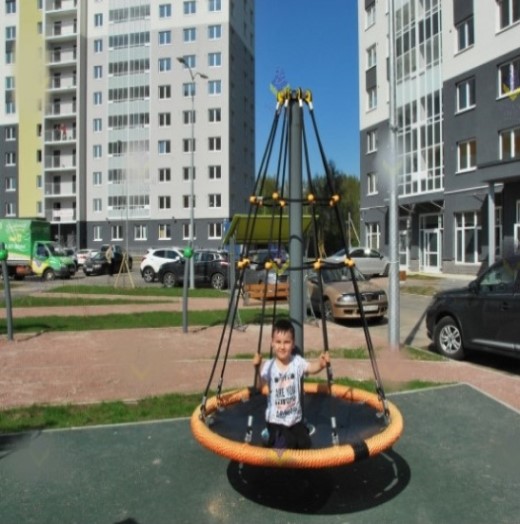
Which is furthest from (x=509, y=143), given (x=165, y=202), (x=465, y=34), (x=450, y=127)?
(x=165, y=202)

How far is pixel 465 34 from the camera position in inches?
1190

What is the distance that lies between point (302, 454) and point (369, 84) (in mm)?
39056

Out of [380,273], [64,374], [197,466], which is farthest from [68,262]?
[197,466]

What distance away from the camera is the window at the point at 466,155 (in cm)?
2983

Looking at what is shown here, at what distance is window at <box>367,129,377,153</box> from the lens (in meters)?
39.2

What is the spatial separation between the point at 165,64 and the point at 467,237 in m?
39.0

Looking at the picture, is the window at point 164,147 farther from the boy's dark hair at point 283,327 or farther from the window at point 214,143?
the boy's dark hair at point 283,327

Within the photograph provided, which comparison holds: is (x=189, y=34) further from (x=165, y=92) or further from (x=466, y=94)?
(x=466, y=94)

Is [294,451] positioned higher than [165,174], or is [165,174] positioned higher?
[165,174]

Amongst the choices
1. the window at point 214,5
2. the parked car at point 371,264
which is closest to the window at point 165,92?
the window at point 214,5

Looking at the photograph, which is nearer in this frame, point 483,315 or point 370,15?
point 483,315

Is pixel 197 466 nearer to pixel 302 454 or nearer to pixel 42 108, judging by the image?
pixel 302 454

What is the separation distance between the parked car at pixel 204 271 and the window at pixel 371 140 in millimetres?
18028

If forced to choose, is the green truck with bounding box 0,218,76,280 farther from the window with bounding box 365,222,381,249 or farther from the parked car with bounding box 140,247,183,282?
the window with bounding box 365,222,381,249
